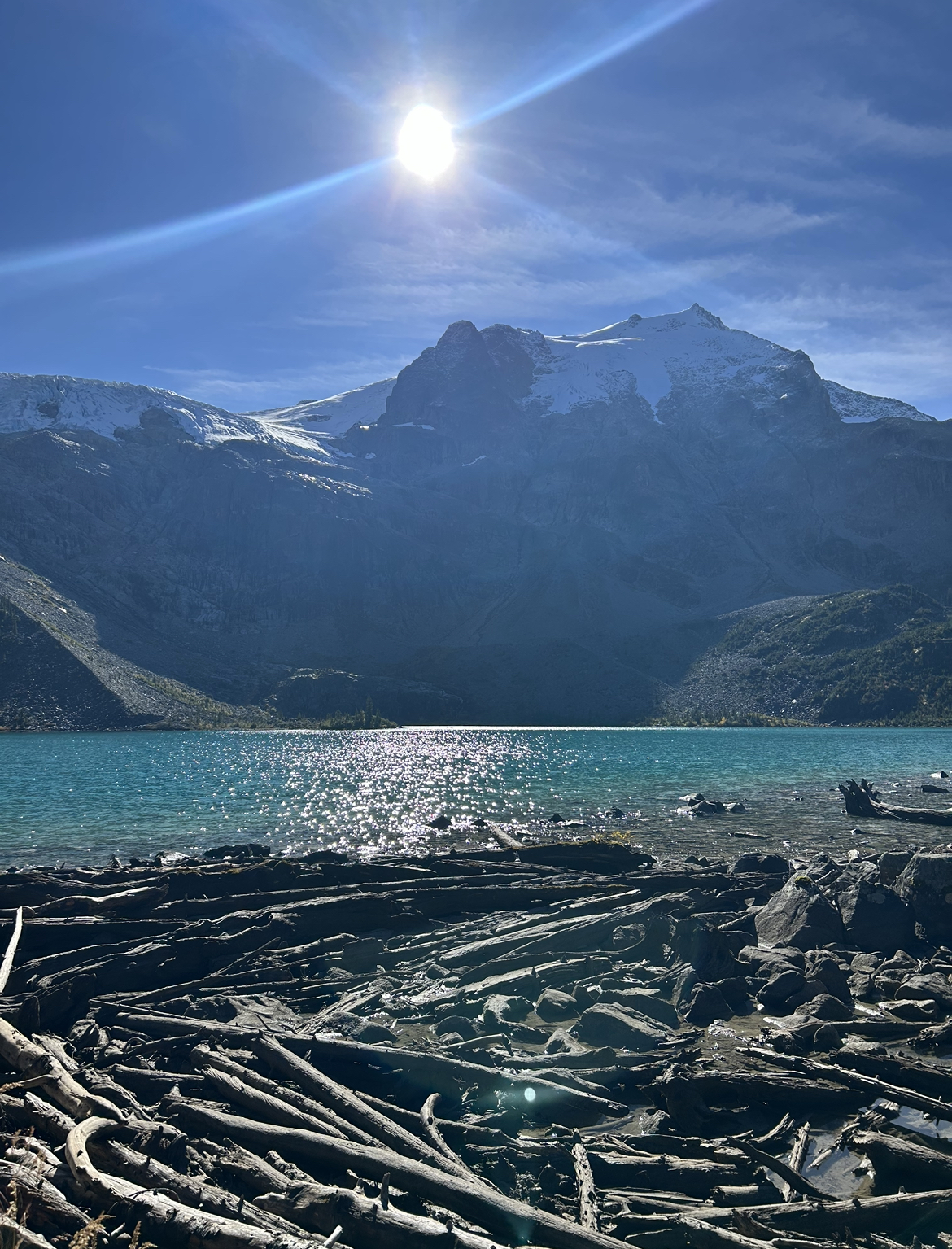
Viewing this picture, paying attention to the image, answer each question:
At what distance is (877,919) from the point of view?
22.5 meters

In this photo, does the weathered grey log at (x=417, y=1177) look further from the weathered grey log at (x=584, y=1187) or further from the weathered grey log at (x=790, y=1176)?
the weathered grey log at (x=790, y=1176)

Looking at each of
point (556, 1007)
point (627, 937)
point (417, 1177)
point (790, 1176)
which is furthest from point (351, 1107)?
point (627, 937)

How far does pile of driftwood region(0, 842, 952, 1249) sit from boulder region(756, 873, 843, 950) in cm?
8

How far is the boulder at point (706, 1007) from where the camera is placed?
1683 cm

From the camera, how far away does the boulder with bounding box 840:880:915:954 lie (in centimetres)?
2192

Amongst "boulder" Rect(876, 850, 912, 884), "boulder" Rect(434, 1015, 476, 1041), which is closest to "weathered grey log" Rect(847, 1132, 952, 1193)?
"boulder" Rect(434, 1015, 476, 1041)

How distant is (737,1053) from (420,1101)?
6.14 metres

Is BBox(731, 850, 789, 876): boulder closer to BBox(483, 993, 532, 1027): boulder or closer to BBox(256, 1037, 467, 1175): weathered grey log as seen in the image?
BBox(483, 993, 532, 1027): boulder

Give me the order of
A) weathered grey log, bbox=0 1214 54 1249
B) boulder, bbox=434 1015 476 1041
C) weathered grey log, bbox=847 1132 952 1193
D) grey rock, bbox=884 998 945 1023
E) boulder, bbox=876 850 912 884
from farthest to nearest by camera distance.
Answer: boulder, bbox=876 850 912 884 → grey rock, bbox=884 998 945 1023 → boulder, bbox=434 1015 476 1041 → weathered grey log, bbox=847 1132 952 1193 → weathered grey log, bbox=0 1214 54 1249

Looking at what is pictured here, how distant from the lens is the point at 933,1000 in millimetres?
17203

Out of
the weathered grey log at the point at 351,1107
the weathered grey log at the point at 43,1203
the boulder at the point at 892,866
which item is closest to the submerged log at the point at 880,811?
the boulder at the point at 892,866

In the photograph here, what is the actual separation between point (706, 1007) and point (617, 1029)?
8.29ft

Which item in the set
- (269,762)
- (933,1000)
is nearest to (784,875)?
(933,1000)

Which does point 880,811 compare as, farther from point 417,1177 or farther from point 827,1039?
point 417,1177
